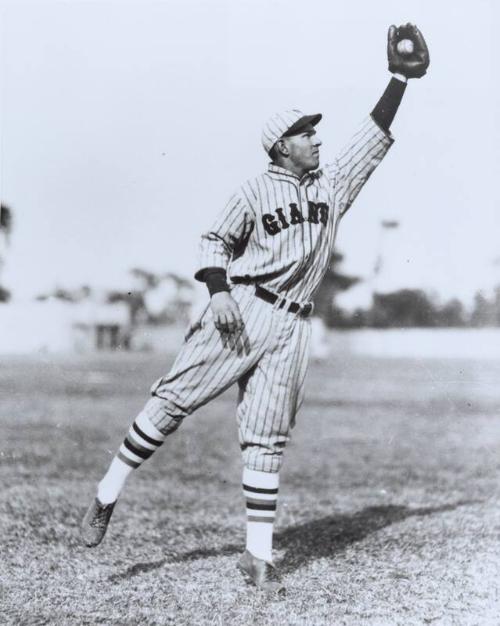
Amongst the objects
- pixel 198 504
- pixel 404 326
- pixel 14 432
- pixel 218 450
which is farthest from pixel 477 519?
pixel 404 326

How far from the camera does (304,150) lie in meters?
3.61

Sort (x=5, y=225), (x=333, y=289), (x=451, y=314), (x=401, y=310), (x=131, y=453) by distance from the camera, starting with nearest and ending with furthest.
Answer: (x=131, y=453) → (x=5, y=225) → (x=451, y=314) → (x=401, y=310) → (x=333, y=289)

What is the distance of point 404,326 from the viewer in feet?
65.0

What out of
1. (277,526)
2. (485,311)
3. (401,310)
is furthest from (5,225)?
(401,310)

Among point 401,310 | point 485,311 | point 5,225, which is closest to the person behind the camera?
point 5,225

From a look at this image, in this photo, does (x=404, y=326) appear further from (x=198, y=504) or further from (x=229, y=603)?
(x=229, y=603)

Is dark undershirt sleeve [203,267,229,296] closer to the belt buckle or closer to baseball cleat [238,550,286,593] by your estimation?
the belt buckle

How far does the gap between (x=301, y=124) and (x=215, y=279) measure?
2.28ft

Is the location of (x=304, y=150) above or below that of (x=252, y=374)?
above

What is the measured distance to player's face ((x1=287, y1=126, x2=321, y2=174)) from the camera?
361 cm

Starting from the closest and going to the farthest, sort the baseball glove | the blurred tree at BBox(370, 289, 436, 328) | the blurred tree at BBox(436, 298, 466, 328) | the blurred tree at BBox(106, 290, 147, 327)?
1. the baseball glove
2. the blurred tree at BBox(436, 298, 466, 328)
3. the blurred tree at BBox(370, 289, 436, 328)
4. the blurred tree at BBox(106, 290, 147, 327)

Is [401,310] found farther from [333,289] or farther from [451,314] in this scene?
[451,314]

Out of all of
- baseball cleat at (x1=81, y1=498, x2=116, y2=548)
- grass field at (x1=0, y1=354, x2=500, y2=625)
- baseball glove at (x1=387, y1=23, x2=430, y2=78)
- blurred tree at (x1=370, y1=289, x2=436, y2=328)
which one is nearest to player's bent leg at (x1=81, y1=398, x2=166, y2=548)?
baseball cleat at (x1=81, y1=498, x2=116, y2=548)

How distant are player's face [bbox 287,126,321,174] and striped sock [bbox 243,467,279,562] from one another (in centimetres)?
123
